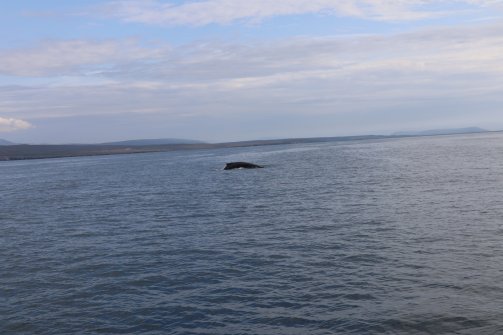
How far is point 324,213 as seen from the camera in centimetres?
3716

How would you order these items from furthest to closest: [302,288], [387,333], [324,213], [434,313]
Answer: [324,213], [302,288], [434,313], [387,333]

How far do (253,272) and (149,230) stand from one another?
14020mm

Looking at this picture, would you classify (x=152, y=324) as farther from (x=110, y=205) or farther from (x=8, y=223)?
(x=110, y=205)

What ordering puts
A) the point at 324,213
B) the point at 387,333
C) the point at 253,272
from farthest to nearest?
the point at 324,213 < the point at 253,272 < the point at 387,333

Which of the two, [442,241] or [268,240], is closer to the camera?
[442,241]

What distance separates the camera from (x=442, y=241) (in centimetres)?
2611

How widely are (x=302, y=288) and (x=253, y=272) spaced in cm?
330

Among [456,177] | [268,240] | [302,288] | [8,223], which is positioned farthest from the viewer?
[456,177]

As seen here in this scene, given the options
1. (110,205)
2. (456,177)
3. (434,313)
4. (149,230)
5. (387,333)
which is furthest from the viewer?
(456,177)

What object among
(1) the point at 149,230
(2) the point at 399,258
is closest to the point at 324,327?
(2) the point at 399,258

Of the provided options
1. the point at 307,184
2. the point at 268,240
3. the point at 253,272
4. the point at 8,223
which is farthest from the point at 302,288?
the point at 307,184

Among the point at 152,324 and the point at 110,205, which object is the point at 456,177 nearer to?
the point at 110,205

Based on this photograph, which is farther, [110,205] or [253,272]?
[110,205]

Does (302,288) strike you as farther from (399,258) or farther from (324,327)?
(399,258)
